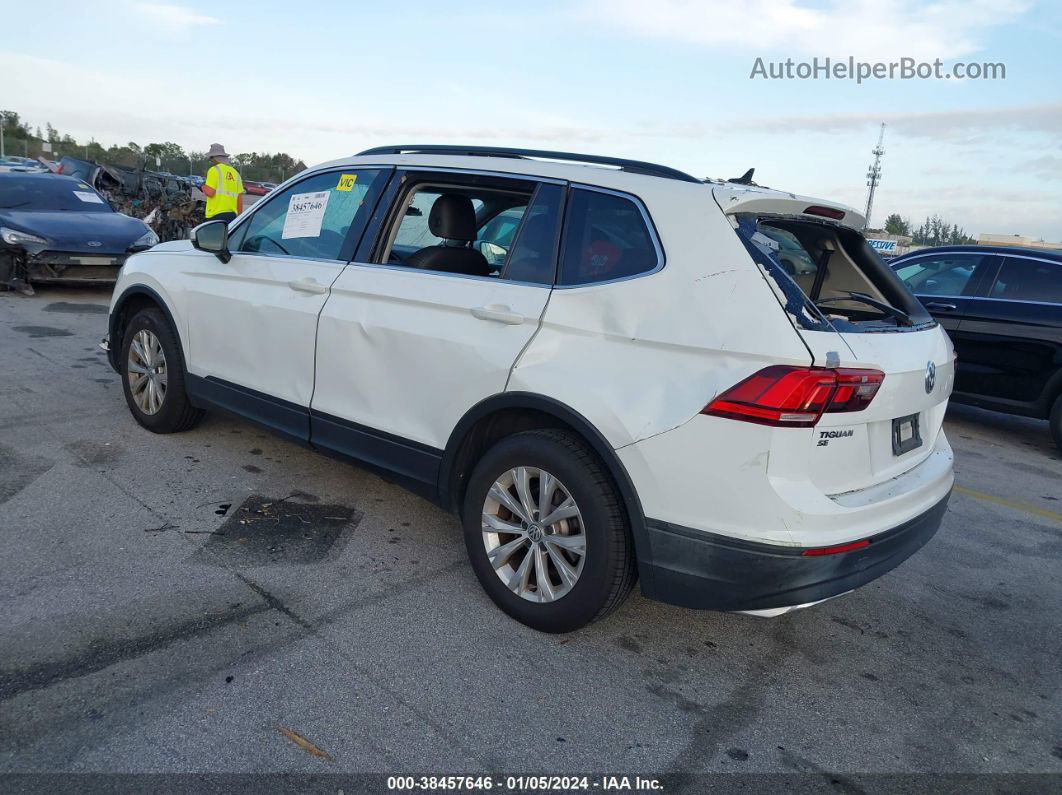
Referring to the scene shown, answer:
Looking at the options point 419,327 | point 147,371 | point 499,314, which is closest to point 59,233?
point 147,371

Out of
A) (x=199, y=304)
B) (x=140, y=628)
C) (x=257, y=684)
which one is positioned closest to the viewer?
(x=257, y=684)

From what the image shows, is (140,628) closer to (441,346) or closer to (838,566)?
(441,346)

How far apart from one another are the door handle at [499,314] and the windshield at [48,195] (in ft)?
31.2

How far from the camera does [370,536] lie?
406cm

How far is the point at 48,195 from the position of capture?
422 inches

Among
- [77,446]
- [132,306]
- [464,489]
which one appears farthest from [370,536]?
[132,306]

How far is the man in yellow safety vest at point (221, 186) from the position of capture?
10969mm

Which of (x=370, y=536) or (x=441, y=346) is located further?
(x=370, y=536)

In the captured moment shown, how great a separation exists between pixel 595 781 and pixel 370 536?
6.29ft

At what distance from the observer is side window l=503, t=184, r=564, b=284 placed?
328cm

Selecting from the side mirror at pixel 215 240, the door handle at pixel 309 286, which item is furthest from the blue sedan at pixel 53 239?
the door handle at pixel 309 286

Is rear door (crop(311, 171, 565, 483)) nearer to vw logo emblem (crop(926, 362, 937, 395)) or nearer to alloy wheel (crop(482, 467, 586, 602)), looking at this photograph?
alloy wheel (crop(482, 467, 586, 602))

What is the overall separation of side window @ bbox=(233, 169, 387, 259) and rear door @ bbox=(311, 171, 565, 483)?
192 millimetres

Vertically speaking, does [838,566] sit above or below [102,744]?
above
